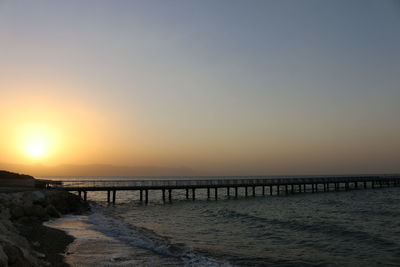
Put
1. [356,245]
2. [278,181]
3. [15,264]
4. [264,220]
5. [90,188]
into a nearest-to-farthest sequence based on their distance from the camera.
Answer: [15,264], [356,245], [264,220], [90,188], [278,181]

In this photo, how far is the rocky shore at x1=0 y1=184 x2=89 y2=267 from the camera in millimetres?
10755

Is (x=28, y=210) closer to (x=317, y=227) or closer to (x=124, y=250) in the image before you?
(x=124, y=250)

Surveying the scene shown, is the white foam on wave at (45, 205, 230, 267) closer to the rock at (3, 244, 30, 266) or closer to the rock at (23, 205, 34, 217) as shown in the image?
the rock at (23, 205, 34, 217)

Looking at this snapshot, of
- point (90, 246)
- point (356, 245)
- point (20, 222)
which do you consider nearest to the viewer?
point (90, 246)

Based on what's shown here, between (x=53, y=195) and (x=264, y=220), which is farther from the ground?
(x=53, y=195)

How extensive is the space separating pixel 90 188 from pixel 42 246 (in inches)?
1165

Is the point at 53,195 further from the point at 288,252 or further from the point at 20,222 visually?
the point at 288,252

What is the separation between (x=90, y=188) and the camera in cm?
4538

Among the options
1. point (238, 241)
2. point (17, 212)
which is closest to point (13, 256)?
point (238, 241)

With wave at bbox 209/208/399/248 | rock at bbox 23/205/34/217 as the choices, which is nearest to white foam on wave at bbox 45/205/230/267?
rock at bbox 23/205/34/217

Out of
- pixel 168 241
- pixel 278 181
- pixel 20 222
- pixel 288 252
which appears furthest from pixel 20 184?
pixel 278 181

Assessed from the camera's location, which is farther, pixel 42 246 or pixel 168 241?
pixel 168 241

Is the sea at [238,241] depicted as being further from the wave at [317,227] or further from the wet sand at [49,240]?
the wet sand at [49,240]

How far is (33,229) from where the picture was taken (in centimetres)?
2050
